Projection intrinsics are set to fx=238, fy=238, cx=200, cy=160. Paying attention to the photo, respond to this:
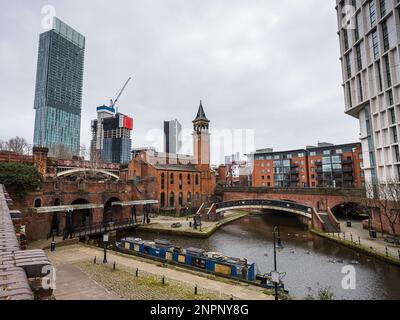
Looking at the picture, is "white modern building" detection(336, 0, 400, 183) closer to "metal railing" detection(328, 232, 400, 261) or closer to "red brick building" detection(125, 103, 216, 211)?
"metal railing" detection(328, 232, 400, 261)

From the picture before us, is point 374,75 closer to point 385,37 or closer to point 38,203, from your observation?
point 385,37

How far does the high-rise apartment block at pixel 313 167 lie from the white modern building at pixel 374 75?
92.7 feet

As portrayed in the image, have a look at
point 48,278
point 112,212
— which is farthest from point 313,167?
point 48,278

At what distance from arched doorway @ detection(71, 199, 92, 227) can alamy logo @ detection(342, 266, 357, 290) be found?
34334 mm

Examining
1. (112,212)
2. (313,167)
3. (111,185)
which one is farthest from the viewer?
(313,167)

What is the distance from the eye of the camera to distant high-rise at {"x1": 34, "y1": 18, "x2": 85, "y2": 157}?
150 meters

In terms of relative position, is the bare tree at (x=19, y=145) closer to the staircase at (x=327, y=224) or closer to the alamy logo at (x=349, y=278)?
the staircase at (x=327, y=224)

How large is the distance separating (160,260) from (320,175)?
62.0 metres

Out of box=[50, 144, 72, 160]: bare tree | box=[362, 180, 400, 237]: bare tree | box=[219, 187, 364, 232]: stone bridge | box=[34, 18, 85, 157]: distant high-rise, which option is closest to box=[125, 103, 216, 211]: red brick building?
box=[219, 187, 364, 232]: stone bridge

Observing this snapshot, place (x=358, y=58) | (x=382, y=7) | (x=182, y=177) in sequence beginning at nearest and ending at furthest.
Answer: (x=382, y=7)
(x=358, y=58)
(x=182, y=177)

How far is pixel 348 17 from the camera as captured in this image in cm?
3778

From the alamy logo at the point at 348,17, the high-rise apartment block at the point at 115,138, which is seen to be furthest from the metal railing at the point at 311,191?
the high-rise apartment block at the point at 115,138

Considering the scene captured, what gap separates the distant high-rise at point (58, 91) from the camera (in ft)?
492

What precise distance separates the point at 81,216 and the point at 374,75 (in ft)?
160
